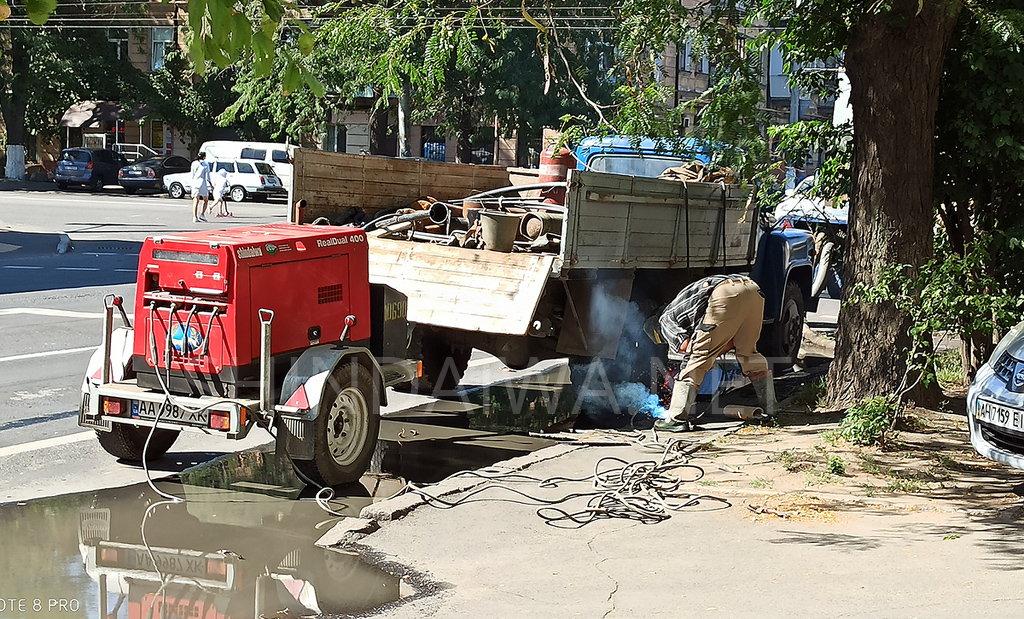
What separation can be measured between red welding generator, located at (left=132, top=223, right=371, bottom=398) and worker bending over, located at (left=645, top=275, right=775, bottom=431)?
306 cm

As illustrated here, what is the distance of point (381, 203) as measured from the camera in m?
11.1

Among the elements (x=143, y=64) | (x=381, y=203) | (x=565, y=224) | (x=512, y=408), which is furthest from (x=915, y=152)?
(x=143, y=64)

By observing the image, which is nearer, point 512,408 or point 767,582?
point 767,582

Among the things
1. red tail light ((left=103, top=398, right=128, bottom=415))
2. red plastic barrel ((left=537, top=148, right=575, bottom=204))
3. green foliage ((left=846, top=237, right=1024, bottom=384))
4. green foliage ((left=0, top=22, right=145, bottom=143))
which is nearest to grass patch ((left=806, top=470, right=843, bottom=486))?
green foliage ((left=846, top=237, right=1024, bottom=384))

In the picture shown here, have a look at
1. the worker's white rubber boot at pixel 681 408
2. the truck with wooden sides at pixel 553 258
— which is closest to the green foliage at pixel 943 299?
the worker's white rubber boot at pixel 681 408

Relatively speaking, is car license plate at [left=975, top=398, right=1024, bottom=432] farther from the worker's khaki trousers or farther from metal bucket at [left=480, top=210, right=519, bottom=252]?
metal bucket at [left=480, top=210, right=519, bottom=252]

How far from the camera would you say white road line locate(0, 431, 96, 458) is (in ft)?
25.2

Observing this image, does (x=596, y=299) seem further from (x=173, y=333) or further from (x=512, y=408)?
(x=173, y=333)

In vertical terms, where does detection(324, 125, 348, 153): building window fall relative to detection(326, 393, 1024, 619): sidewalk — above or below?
above

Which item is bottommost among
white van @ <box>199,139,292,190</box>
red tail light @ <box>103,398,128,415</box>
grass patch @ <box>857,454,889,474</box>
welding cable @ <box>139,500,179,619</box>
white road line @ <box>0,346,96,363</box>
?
welding cable @ <box>139,500,179,619</box>

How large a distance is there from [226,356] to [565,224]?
2895mm

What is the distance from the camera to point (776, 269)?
39.4 ft

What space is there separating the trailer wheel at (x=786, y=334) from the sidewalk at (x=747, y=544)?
13.4ft

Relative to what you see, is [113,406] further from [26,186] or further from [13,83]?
[13,83]
